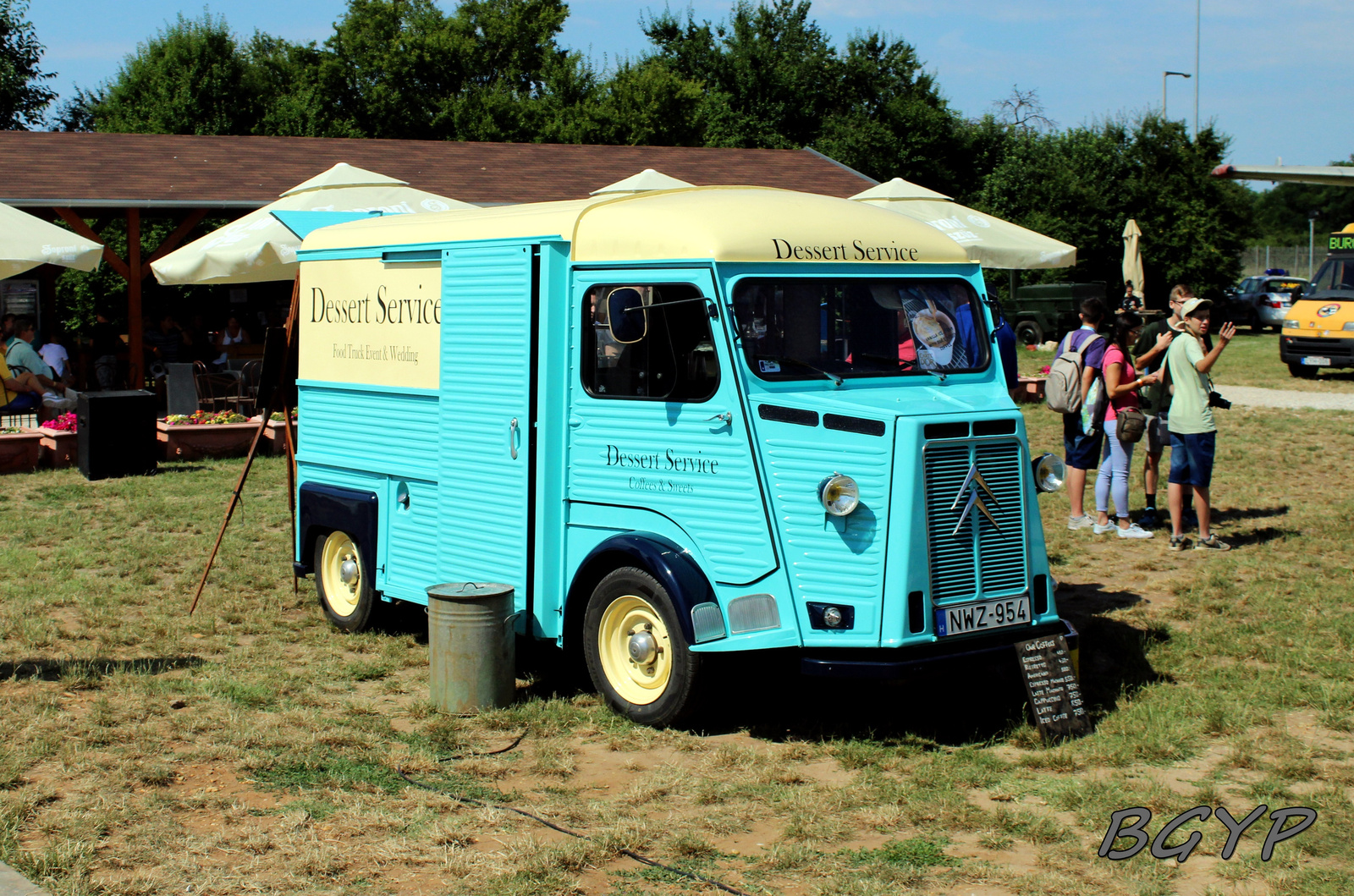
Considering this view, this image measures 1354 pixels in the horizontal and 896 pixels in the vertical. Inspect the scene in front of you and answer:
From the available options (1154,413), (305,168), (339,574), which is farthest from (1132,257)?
(339,574)

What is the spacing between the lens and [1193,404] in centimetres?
942

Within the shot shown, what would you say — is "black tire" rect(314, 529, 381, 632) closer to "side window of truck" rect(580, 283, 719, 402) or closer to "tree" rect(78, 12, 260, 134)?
"side window of truck" rect(580, 283, 719, 402)

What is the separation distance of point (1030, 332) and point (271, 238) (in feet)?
69.4

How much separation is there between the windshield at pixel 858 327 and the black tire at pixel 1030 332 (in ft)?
80.5

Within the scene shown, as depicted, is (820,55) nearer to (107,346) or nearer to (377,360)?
(107,346)

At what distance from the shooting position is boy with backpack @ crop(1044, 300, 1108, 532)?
9.94m

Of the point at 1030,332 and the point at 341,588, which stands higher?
the point at 1030,332

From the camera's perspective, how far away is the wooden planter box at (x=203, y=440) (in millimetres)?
15047

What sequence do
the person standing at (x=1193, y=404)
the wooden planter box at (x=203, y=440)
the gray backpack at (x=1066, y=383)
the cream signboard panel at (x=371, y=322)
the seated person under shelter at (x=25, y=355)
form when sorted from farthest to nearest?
the seated person under shelter at (x=25, y=355), the wooden planter box at (x=203, y=440), the gray backpack at (x=1066, y=383), the person standing at (x=1193, y=404), the cream signboard panel at (x=371, y=322)

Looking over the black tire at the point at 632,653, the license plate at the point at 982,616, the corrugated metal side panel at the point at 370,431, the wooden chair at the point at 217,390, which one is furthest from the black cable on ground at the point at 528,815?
the wooden chair at the point at 217,390

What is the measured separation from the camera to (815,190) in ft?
78.2

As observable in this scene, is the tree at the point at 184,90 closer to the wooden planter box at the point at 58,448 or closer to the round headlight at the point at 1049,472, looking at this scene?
the wooden planter box at the point at 58,448

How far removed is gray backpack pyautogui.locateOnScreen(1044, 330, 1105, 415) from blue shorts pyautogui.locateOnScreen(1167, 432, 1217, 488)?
0.80 meters

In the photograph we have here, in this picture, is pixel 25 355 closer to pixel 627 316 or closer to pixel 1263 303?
pixel 627 316
